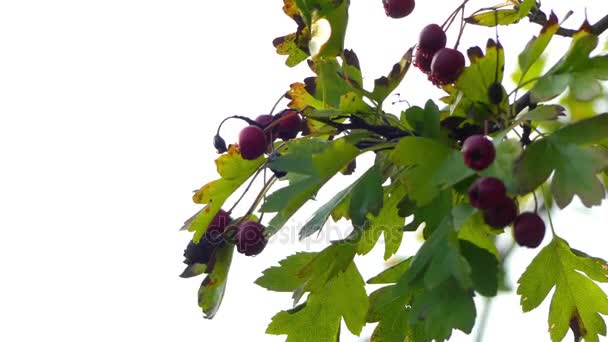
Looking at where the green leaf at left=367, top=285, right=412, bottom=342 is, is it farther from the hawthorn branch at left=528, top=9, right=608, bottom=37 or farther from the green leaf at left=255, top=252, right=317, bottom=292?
the hawthorn branch at left=528, top=9, right=608, bottom=37

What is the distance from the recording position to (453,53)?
1241mm

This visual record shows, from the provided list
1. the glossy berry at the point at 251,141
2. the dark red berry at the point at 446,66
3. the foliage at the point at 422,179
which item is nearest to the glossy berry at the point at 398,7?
the foliage at the point at 422,179

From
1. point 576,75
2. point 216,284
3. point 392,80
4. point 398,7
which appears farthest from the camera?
point 398,7

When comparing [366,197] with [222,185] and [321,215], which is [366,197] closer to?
[321,215]

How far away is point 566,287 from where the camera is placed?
4.37ft

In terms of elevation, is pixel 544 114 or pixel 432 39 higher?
pixel 432 39

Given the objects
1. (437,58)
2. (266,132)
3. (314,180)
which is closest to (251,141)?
(266,132)

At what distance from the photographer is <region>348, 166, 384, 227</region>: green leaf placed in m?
1.14

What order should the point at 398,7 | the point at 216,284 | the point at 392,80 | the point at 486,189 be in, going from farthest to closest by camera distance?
the point at 398,7 < the point at 216,284 < the point at 392,80 < the point at 486,189

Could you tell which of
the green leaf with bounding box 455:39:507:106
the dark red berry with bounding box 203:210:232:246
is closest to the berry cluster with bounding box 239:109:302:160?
the dark red berry with bounding box 203:210:232:246

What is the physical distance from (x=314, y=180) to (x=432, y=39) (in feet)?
0.93

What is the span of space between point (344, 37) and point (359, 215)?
8.6 inches

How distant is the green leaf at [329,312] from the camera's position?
132 cm

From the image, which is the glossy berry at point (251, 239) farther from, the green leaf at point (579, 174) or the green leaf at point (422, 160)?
the green leaf at point (579, 174)
